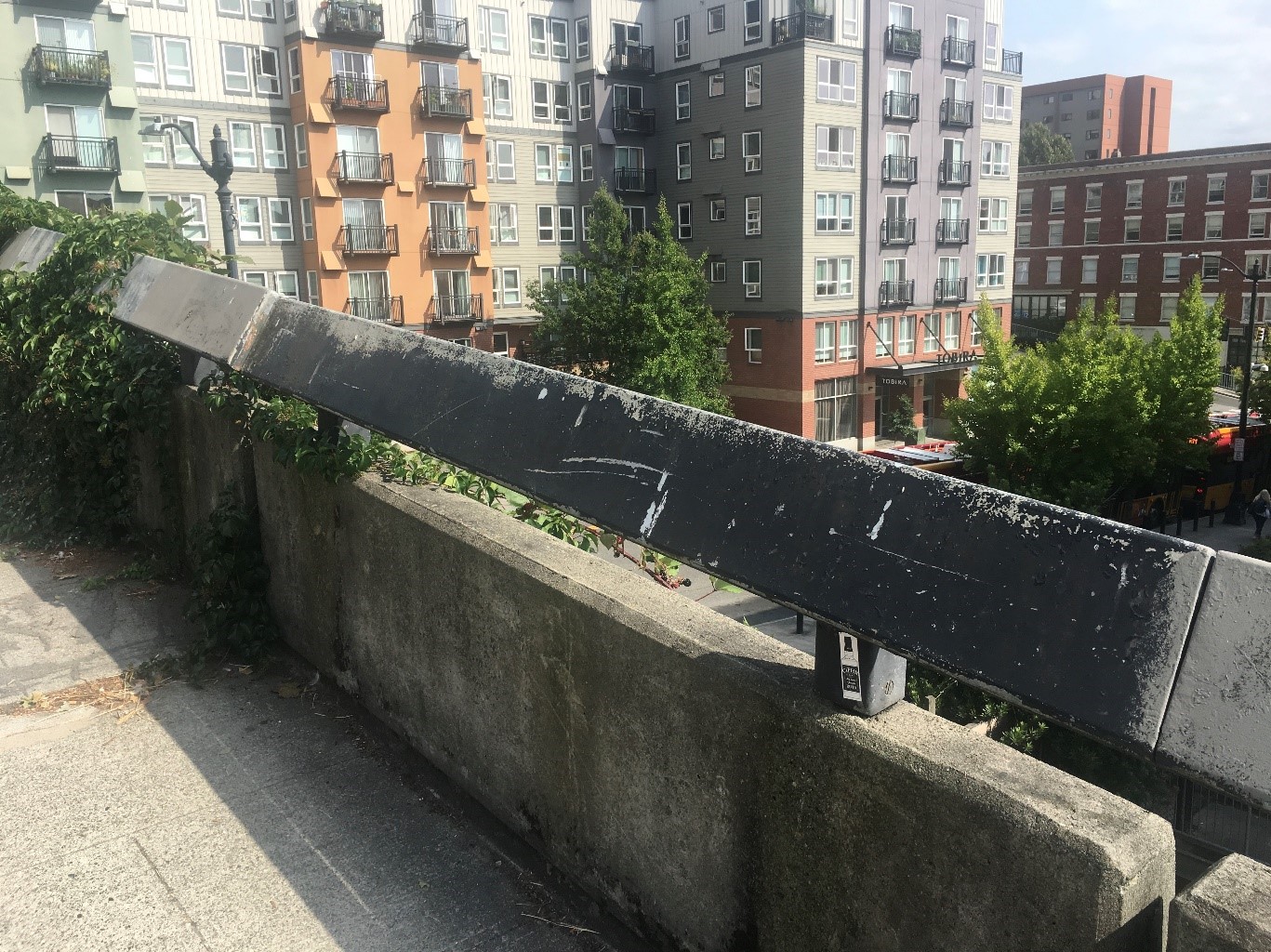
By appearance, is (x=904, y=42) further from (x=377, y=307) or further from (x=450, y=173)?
(x=377, y=307)

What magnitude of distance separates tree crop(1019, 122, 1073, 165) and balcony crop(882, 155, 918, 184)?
176ft

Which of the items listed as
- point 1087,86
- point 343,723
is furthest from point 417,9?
point 1087,86

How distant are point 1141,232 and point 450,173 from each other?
5091 cm

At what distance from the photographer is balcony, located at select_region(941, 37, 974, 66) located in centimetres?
5100

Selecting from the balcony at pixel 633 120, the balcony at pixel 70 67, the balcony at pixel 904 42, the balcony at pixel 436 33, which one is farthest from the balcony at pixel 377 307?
the balcony at pixel 904 42

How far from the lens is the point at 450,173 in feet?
147

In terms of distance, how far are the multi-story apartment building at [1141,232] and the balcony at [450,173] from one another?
40.6 metres

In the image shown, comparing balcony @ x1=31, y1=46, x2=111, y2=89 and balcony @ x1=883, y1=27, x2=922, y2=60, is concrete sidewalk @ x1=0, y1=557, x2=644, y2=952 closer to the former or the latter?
balcony @ x1=31, y1=46, x2=111, y2=89

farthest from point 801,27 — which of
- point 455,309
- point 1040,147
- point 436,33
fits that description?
point 1040,147

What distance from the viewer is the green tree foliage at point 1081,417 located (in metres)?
35.6

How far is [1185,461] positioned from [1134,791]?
26666 mm

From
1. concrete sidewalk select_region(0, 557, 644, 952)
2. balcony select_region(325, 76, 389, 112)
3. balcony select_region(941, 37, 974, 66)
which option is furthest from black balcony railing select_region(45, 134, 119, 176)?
balcony select_region(941, 37, 974, 66)

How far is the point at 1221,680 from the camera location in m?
1.81

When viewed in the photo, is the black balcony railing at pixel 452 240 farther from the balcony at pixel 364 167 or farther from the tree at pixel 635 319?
the tree at pixel 635 319
